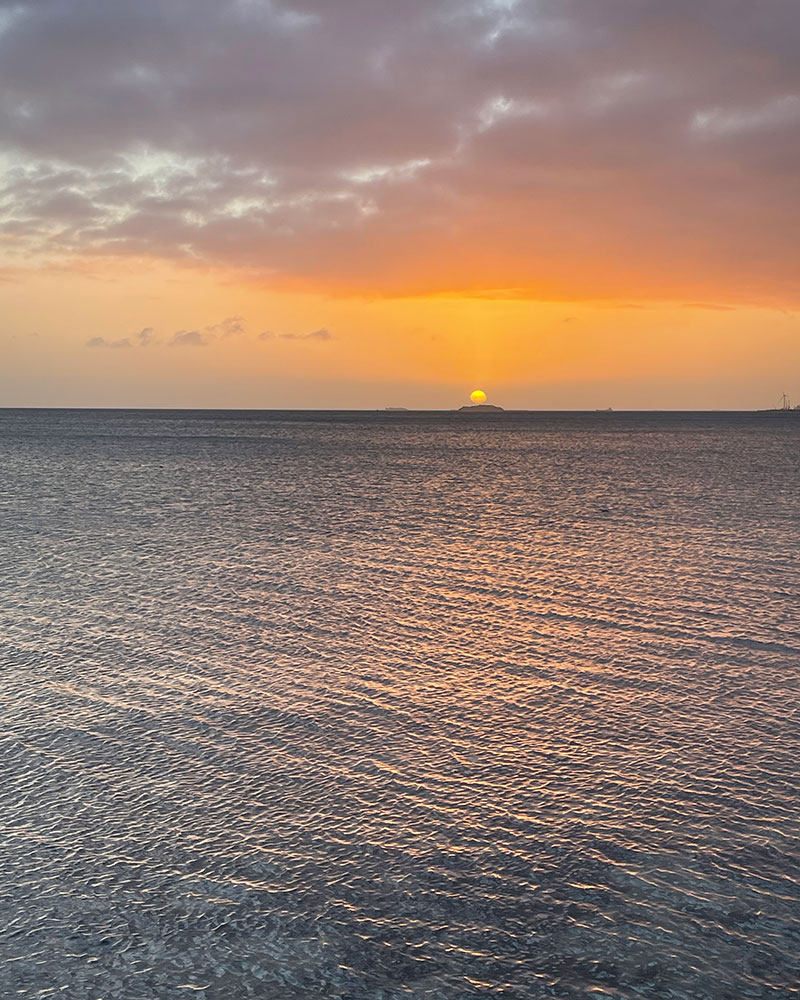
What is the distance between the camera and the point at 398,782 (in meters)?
11.1

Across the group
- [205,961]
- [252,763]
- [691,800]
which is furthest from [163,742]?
[691,800]

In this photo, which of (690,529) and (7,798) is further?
(690,529)

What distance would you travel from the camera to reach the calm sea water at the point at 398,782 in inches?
303

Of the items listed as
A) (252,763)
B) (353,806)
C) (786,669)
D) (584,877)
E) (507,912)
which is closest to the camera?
(507,912)

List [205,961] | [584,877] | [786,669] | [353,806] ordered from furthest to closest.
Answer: [786,669] < [353,806] < [584,877] < [205,961]

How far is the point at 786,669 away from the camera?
16.2m

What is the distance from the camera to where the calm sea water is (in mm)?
7695

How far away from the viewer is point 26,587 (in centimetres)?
2369

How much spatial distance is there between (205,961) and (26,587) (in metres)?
18.3

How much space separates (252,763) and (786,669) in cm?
1041

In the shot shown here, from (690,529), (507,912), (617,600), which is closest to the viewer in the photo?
(507,912)

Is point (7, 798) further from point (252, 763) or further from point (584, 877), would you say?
point (584, 877)

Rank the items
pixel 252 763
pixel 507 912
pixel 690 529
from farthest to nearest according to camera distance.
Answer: pixel 690 529 → pixel 252 763 → pixel 507 912

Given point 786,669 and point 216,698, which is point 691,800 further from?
point 216,698
